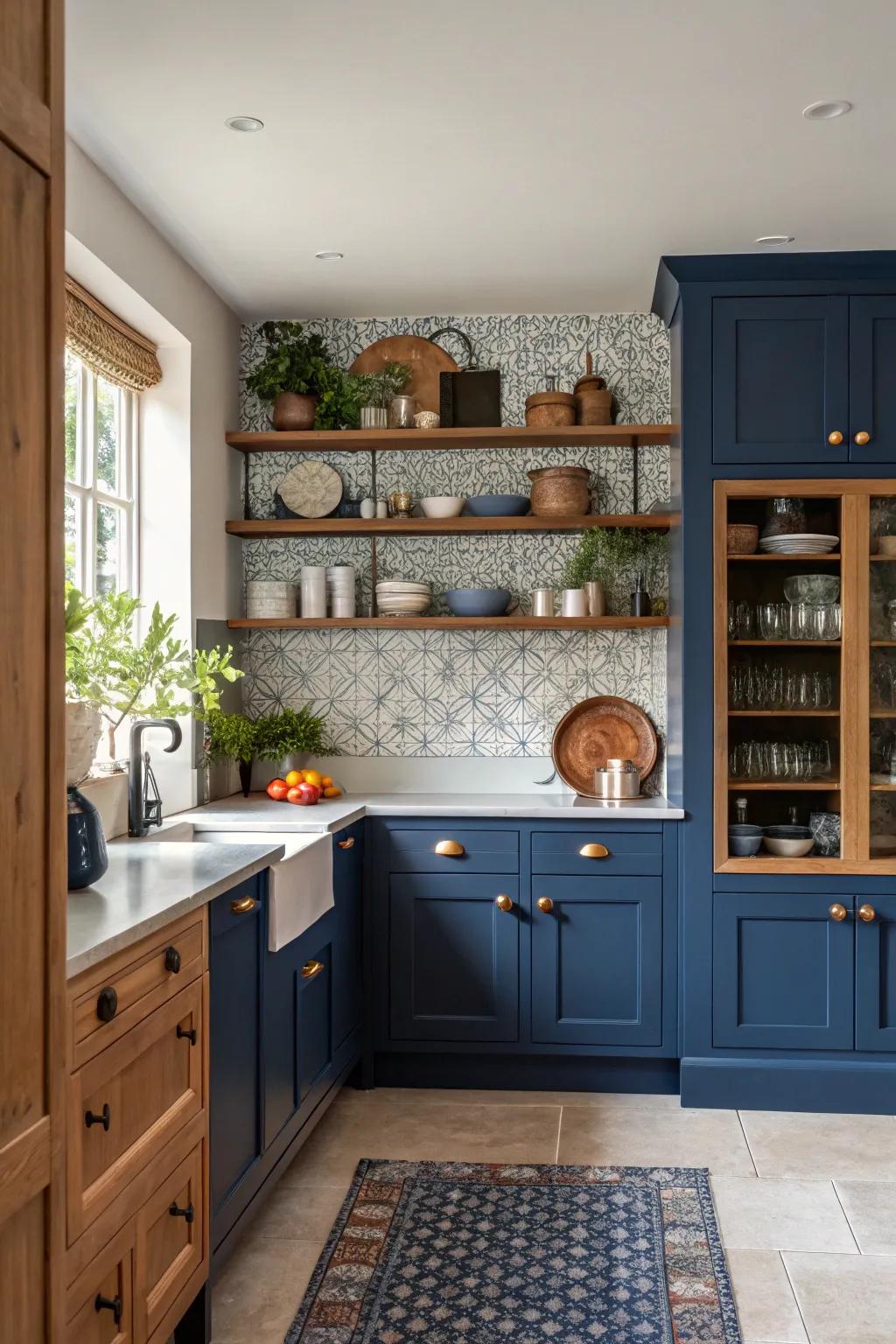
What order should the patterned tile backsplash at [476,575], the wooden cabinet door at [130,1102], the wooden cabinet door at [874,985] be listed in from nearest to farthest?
the wooden cabinet door at [130,1102]
the wooden cabinet door at [874,985]
the patterned tile backsplash at [476,575]

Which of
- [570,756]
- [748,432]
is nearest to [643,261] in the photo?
[748,432]

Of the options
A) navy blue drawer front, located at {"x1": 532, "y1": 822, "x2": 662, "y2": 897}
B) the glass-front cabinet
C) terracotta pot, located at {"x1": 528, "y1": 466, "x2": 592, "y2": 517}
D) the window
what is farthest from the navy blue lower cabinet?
terracotta pot, located at {"x1": 528, "y1": 466, "x2": 592, "y2": 517}

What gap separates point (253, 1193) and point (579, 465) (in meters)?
2.69

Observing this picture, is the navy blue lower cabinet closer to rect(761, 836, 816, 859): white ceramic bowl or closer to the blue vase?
the blue vase

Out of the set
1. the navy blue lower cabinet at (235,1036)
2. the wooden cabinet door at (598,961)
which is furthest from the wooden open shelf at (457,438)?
the navy blue lower cabinet at (235,1036)

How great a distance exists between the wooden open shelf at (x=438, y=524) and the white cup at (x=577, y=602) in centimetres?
23

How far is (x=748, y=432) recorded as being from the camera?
3.65 meters

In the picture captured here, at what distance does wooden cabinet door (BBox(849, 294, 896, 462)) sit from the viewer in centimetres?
361

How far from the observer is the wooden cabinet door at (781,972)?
361cm

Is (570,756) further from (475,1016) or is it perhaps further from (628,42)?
(628,42)

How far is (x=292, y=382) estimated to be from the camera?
4.16 meters

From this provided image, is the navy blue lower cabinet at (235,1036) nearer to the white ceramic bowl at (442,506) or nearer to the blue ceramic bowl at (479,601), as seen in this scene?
the blue ceramic bowl at (479,601)

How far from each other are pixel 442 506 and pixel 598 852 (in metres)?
Result: 1.34

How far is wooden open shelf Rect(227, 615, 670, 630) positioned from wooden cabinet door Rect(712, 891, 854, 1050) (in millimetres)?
988
